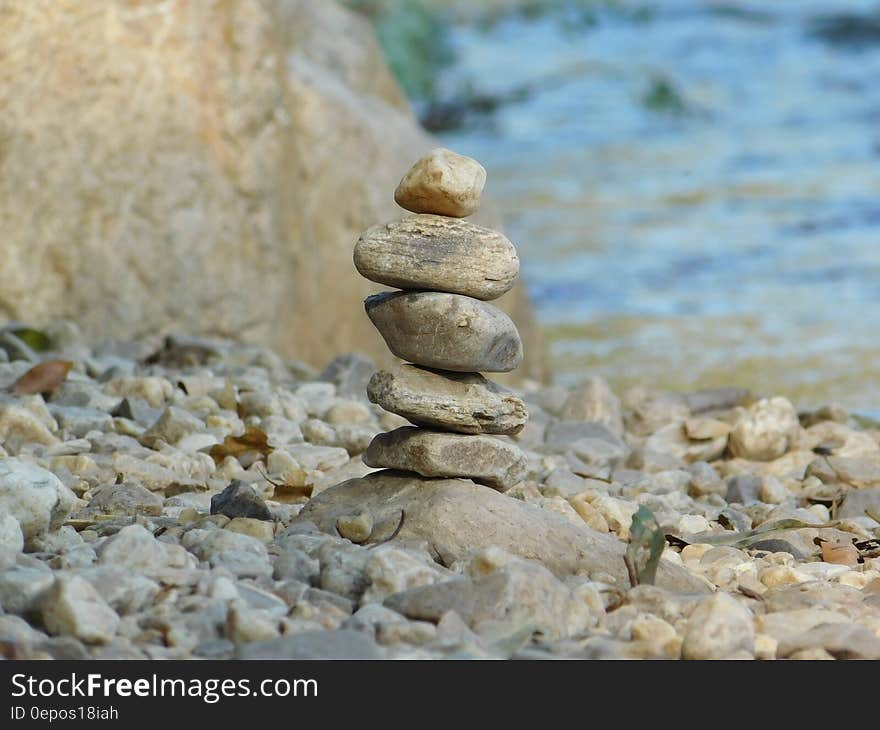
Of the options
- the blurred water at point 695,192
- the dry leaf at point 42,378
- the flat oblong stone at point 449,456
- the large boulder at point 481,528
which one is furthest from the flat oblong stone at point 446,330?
the blurred water at point 695,192

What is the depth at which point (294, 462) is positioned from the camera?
13.1 ft

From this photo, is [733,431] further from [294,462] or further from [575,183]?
[575,183]

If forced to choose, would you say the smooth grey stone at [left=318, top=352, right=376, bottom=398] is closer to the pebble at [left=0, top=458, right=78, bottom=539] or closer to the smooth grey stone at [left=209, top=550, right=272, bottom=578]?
the pebble at [left=0, top=458, right=78, bottom=539]

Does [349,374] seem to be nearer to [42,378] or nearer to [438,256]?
[42,378]

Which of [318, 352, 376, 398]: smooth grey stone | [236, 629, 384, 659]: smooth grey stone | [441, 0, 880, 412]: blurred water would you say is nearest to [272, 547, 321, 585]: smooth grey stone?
[236, 629, 384, 659]: smooth grey stone

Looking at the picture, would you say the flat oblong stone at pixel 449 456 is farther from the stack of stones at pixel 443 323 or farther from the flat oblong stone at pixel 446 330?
the flat oblong stone at pixel 446 330

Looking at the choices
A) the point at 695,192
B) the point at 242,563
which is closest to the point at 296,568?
the point at 242,563

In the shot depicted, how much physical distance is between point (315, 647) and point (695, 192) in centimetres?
904

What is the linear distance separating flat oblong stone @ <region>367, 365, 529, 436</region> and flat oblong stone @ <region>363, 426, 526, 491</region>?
3 cm

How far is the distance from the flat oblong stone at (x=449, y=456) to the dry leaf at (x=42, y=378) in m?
1.49

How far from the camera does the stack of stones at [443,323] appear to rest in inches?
127

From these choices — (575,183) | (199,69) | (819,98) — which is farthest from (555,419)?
(819,98)

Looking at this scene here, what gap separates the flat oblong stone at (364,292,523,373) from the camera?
322 centimetres
